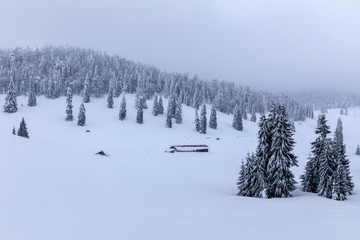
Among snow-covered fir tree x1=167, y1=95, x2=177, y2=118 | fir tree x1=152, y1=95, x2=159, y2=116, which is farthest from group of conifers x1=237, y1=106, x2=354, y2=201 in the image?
fir tree x1=152, y1=95, x2=159, y2=116

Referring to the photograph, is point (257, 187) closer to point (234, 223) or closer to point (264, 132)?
point (264, 132)

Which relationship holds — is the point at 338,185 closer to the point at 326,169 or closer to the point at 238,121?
the point at 326,169

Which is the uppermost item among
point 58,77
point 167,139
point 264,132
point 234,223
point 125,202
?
point 58,77

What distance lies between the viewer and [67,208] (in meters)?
14.3

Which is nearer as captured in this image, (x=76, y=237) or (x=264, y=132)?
(x=76, y=237)

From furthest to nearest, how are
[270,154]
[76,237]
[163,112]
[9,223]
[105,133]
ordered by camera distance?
[163,112]
[105,133]
[270,154]
[9,223]
[76,237]

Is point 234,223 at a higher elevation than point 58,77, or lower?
lower

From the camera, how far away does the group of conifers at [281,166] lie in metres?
31.7

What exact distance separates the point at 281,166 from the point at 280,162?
1.70 ft

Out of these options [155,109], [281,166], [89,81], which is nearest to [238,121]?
[155,109]

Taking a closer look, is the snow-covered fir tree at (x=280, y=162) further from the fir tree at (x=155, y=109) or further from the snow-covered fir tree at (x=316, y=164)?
the fir tree at (x=155, y=109)

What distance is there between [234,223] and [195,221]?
2000 mm

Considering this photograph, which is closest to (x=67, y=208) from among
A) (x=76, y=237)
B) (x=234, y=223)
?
(x=76, y=237)

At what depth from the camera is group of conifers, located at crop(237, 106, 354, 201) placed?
104 ft
